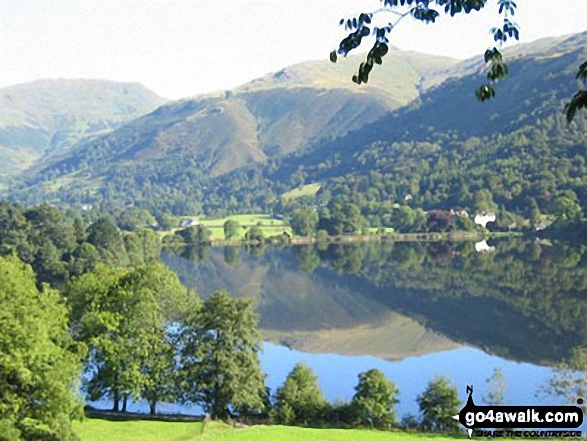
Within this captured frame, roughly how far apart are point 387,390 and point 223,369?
26.2 ft

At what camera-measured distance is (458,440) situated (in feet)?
97.9

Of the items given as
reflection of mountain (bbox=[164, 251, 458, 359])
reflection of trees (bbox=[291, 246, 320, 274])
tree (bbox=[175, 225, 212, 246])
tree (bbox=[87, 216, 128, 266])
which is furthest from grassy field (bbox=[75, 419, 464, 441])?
tree (bbox=[175, 225, 212, 246])

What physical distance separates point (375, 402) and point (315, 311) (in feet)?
142

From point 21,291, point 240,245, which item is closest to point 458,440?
point 21,291

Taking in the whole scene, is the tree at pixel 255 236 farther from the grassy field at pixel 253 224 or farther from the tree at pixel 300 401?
the tree at pixel 300 401

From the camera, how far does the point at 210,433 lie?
1221 inches

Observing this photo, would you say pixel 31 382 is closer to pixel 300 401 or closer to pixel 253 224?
pixel 300 401

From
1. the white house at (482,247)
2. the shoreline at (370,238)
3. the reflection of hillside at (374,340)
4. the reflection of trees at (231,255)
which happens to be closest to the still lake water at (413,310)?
the reflection of hillside at (374,340)

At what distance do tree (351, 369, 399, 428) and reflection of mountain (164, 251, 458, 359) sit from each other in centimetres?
2363

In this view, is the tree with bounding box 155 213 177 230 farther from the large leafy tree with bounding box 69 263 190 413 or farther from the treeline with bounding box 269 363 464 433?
the treeline with bounding box 269 363 464 433

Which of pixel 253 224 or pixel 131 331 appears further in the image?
pixel 253 224

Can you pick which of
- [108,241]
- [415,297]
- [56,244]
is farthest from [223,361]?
[56,244]

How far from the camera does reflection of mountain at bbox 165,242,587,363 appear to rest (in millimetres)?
62344

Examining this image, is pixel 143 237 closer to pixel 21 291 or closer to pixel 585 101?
pixel 21 291
